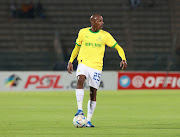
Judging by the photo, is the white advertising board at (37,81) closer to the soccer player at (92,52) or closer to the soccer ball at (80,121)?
the soccer player at (92,52)

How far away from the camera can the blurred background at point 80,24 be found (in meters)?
30.1

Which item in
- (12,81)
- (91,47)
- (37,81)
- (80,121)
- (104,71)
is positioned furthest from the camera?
(104,71)

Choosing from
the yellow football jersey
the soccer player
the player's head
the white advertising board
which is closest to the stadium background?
the white advertising board

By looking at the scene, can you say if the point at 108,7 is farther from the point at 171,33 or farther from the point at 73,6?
the point at 171,33

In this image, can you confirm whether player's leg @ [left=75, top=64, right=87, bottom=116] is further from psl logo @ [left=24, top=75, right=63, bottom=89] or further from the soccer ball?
psl logo @ [left=24, top=75, right=63, bottom=89]

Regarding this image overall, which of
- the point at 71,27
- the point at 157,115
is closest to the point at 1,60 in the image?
the point at 71,27

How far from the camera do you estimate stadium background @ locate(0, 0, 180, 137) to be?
32.7 ft

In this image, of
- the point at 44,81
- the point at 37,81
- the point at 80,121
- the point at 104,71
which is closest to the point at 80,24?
the point at 104,71

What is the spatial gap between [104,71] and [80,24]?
25.3 feet

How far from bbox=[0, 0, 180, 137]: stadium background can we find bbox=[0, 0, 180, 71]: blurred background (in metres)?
0.06

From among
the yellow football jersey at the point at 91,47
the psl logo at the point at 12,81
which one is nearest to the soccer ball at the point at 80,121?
the yellow football jersey at the point at 91,47

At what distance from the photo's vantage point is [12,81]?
78.1 feet

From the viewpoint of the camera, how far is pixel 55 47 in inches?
1163

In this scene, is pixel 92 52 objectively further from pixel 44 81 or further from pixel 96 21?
pixel 44 81
